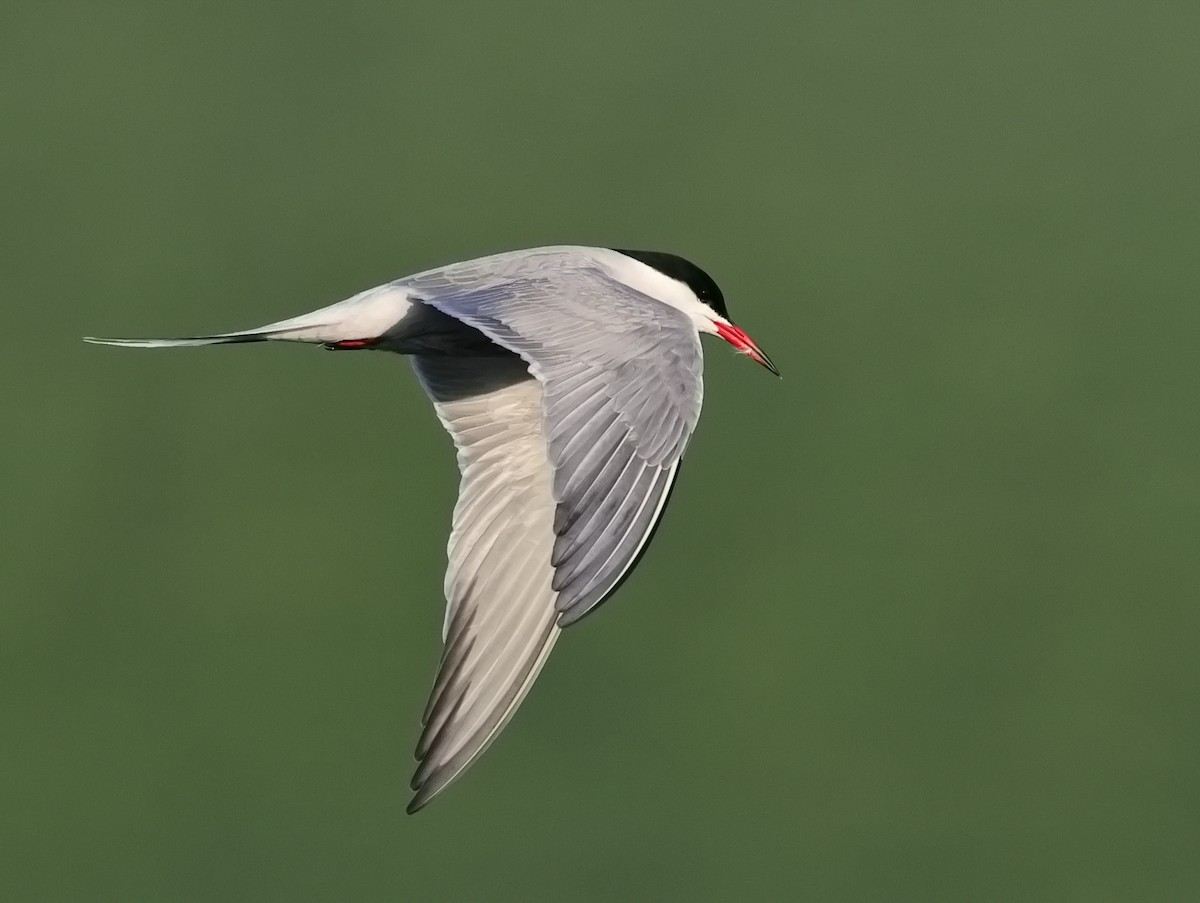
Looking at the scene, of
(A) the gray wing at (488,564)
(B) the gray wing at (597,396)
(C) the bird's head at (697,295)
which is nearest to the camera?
(B) the gray wing at (597,396)

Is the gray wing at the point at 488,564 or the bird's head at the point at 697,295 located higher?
the bird's head at the point at 697,295

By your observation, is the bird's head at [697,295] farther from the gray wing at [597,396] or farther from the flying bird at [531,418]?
the gray wing at [597,396]

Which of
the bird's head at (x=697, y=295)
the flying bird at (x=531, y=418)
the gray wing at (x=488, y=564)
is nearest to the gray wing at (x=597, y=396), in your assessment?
the flying bird at (x=531, y=418)

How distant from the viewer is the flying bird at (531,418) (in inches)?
101

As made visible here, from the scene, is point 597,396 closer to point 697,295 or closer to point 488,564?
point 488,564

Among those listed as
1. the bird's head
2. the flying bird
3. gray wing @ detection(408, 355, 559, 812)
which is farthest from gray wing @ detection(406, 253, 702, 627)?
the bird's head

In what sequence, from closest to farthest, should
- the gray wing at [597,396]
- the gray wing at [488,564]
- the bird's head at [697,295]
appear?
the gray wing at [597,396] < the gray wing at [488,564] < the bird's head at [697,295]

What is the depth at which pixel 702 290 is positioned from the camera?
12.8 feet

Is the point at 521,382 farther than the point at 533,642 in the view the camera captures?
Yes

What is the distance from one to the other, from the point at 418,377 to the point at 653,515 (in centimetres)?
137

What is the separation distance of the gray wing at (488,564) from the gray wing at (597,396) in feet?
1.24

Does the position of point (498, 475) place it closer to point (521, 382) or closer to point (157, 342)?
point (521, 382)


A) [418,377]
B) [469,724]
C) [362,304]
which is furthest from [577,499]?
[418,377]

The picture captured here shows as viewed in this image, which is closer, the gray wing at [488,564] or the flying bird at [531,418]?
the flying bird at [531,418]
